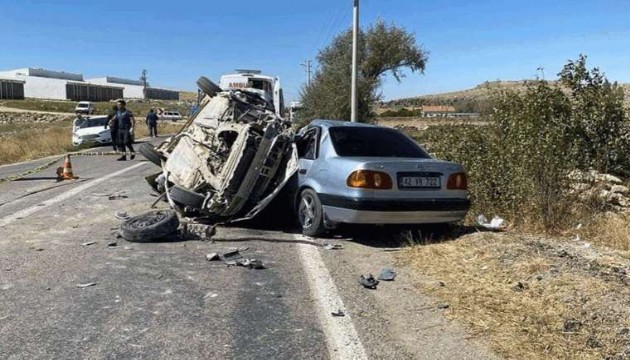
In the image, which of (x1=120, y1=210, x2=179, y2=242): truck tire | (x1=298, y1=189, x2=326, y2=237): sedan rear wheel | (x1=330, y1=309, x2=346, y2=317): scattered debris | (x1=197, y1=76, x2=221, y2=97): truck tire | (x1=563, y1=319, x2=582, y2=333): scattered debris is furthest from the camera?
(x1=197, y1=76, x2=221, y2=97): truck tire

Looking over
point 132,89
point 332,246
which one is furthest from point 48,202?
point 132,89

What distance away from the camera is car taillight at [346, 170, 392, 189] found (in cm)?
710

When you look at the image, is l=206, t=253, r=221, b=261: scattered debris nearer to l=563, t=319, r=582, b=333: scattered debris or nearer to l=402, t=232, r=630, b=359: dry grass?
l=402, t=232, r=630, b=359: dry grass

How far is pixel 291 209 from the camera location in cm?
870

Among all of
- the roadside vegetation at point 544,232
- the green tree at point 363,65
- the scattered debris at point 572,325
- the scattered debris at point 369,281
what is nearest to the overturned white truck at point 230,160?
the roadside vegetation at point 544,232

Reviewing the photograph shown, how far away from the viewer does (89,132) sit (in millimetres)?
30203

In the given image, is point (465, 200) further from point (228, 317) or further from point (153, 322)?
point (153, 322)

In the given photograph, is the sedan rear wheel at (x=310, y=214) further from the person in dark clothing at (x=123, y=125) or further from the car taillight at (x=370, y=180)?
the person in dark clothing at (x=123, y=125)

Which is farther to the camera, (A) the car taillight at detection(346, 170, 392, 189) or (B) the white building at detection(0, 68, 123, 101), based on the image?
(B) the white building at detection(0, 68, 123, 101)

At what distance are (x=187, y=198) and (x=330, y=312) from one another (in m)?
4.02

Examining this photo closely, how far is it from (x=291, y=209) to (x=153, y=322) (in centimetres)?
424

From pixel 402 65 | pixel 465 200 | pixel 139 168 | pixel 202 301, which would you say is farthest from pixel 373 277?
pixel 402 65

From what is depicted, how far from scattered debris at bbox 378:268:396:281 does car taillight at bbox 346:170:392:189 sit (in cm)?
122

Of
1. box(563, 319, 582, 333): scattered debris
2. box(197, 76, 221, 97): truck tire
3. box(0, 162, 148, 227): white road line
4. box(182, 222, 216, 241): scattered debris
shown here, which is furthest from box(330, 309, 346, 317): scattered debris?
box(197, 76, 221, 97): truck tire
